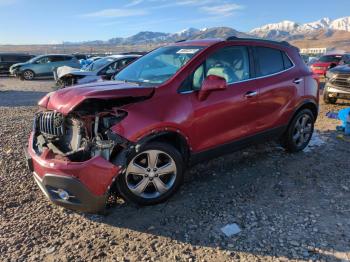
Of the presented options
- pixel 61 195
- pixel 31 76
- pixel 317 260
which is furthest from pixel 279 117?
pixel 31 76

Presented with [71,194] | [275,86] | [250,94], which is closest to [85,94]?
[71,194]

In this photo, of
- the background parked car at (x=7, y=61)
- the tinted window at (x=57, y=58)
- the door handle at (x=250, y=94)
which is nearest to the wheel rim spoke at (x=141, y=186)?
the door handle at (x=250, y=94)

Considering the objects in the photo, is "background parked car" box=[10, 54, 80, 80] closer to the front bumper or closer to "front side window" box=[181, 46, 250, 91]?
the front bumper

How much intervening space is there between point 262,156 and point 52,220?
10.9ft

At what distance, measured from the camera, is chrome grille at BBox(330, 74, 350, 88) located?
9492 millimetres

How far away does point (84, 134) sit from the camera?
374 cm

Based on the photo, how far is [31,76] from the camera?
75.5 ft

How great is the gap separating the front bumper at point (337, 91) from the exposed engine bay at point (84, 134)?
7727 mm

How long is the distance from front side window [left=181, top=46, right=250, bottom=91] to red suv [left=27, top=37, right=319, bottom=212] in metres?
0.01

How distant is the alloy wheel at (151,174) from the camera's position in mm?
3873

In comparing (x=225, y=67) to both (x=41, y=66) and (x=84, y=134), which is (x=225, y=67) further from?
(x=41, y=66)

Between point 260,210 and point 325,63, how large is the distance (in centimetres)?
1603

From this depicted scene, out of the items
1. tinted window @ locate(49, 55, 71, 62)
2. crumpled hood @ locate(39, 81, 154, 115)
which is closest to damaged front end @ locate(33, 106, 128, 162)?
crumpled hood @ locate(39, 81, 154, 115)

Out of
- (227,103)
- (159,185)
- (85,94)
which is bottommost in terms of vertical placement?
(159,185)
